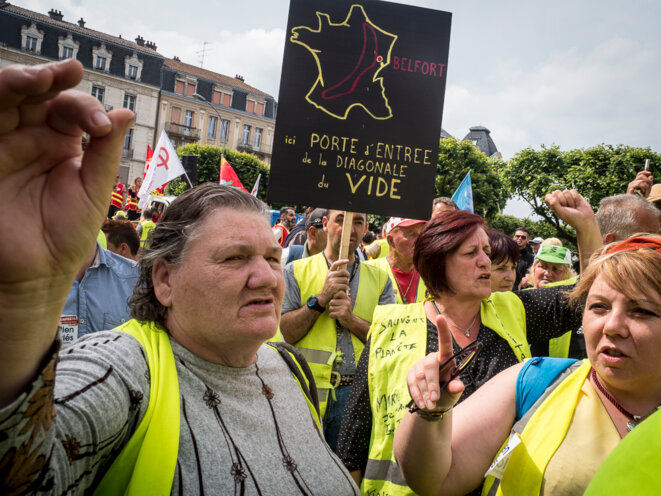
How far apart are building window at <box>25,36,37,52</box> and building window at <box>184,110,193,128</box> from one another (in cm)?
1439

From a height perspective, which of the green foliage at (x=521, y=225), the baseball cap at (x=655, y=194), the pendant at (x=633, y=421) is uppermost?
the green foliage at (x=521, y=225)

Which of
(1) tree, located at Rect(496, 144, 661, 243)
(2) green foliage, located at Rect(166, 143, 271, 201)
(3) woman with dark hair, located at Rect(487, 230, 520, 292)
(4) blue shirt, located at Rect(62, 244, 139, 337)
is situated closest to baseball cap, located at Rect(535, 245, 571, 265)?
(3) woman with dark hair, located at Rect(487, 230, 520, 292)

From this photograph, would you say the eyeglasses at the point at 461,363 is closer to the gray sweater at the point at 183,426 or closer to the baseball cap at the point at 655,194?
the gray sweater at the point at 183,426

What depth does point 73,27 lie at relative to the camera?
43.8 meters

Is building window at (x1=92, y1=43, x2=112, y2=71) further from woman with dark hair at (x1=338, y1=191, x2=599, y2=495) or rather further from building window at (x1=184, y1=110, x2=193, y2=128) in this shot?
woman with dark hair at (x1=338, y1=191, x2=599, y2=495)

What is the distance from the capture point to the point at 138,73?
4672 centimetres

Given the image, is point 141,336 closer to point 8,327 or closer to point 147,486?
point 147,486

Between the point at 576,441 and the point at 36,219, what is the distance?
1.64 metres

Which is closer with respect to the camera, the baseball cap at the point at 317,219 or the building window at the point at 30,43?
the baseball cap at the point at 317,219

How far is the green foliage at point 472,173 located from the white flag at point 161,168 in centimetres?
2535

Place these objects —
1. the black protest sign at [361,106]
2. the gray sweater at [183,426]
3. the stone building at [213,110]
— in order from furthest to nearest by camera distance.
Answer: the stone building at [213,110], the black protest sign at [361,106], the gray sweater at [183,426]

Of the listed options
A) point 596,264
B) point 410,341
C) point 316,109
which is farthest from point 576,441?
point 316,109

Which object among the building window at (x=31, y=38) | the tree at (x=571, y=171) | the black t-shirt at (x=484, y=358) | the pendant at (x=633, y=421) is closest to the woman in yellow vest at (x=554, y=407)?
the pendant at (x=633, y=421)

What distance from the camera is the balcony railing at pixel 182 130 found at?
5086 cm
